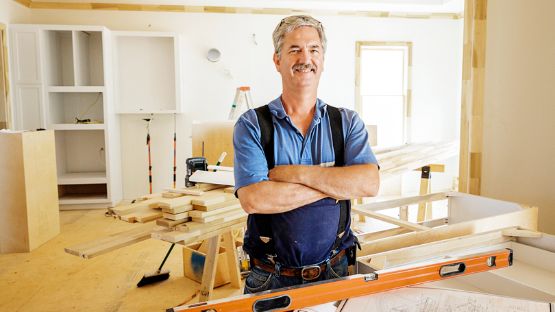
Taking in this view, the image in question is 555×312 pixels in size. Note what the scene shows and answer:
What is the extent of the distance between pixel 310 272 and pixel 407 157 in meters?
3.04

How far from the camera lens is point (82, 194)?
6.82 m

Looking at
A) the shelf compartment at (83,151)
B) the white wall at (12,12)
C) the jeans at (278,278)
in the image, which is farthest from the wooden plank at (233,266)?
the white wall at (12,12)

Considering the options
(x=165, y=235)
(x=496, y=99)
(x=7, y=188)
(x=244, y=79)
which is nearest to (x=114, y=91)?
(x=244, y=79)

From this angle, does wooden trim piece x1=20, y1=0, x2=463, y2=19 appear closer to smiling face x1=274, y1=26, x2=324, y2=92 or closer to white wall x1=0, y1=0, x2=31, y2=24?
white wall x1=0, y1=0, x2=31, y2=24

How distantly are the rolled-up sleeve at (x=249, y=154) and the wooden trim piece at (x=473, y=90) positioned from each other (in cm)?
242

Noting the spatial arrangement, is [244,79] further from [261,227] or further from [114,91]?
[261,227]

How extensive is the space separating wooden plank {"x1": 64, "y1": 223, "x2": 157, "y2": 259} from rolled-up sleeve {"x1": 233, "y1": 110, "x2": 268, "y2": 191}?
0.93 metres

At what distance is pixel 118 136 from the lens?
6.88 metres

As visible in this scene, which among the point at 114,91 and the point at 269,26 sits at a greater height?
the point at 269,26

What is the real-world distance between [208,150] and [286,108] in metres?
3.27

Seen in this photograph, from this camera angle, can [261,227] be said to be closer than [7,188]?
Yes

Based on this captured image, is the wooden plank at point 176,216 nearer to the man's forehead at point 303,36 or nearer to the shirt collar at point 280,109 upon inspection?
the shirt collar at point 280,109

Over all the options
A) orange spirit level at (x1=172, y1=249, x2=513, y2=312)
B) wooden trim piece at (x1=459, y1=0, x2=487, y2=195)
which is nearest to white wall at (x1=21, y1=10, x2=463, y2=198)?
wooden trim piece at (x1=459, y1=0, x2=487, y2=195)

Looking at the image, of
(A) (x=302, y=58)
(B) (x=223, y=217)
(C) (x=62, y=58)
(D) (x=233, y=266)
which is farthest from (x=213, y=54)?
(A) (x=302, y=58)
